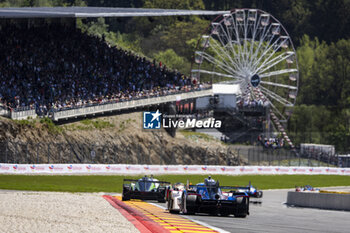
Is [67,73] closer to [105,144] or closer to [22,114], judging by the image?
[105,144]

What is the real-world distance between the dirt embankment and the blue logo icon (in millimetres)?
713

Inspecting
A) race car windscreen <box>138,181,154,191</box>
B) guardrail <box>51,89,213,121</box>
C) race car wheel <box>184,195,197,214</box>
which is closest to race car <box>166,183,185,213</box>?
race car wheel <box>184,195,197,214</box>

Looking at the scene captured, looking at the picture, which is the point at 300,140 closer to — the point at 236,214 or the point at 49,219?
the point at 236,214

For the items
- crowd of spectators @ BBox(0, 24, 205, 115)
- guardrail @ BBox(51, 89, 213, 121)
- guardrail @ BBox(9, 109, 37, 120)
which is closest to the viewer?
guardrail @ BBox(9, 109, 37, 120)

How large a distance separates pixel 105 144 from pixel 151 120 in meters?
9.95

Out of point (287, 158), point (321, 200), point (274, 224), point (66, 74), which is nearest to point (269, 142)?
point (287, 158)

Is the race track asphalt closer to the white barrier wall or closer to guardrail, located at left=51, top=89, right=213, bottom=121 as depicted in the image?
the white barrier wall

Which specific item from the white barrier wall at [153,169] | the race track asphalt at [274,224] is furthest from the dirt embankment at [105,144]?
the race track asphalt at [274,224]

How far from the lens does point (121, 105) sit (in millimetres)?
67125

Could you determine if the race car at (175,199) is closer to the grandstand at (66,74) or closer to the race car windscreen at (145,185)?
the race car windscreen at (145,185)

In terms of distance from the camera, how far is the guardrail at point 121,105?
200 ft

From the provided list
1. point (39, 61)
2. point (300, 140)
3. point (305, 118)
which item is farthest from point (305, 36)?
point (39, 61)

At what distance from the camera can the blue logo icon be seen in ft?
228

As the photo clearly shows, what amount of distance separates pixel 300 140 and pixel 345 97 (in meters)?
36.8
